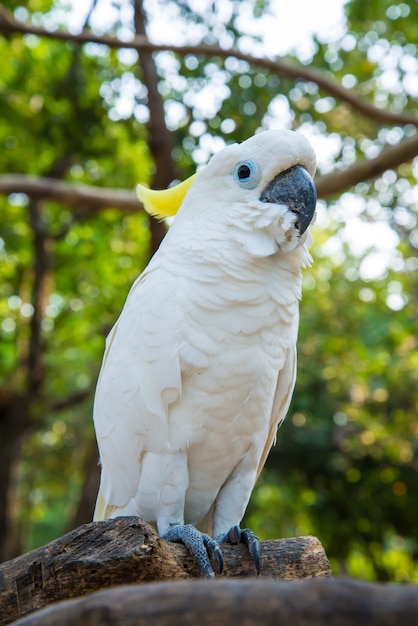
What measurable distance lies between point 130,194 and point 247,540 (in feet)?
10.5

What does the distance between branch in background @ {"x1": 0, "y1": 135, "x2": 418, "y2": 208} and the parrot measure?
214cm

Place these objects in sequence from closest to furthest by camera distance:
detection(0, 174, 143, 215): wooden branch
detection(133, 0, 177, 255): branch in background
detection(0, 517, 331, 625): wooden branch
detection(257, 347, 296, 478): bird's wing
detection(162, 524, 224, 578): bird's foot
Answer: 1. detection(0, 517, 331, 625): wooden branch
2. detection(162, 524, 224, 578): bird's foot
3. detection(257, 347, 296, 478): bird's wing
4. detection(0, 174, 143, 215): wooden branch
5. detection(133, 0, 177, 255): branch in background

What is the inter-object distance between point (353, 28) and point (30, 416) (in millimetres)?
4848

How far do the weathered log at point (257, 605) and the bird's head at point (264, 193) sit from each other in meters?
1.41

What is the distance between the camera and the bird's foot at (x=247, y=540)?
2018mm

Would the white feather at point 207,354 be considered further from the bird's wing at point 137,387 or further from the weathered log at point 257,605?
the weathered log at point 257,605

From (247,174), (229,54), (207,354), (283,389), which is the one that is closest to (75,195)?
(229,54)

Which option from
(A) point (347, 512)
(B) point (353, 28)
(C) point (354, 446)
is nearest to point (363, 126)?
(B) point (353, 28)

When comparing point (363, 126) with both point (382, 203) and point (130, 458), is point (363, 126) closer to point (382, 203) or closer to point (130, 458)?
point (382, 203)

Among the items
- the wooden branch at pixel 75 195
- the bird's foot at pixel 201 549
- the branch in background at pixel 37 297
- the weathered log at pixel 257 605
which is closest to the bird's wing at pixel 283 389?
the bird's foot at pixel 201 549

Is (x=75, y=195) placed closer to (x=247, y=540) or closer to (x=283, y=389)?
(x=283, y=389)

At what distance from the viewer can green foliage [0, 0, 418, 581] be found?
5.77 meters

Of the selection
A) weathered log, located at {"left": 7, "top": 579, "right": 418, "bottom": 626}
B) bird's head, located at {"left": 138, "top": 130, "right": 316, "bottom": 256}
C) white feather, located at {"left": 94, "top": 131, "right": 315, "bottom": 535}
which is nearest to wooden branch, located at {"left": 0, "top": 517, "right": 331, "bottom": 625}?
white feather, located at {"left": 94, "top": 131, "right": 315, "bottom": 535}

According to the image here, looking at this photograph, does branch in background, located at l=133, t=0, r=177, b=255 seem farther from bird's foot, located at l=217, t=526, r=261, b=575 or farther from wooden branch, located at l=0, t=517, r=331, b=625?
wooden branch, located at l=0, t=517, r=331, b=625
